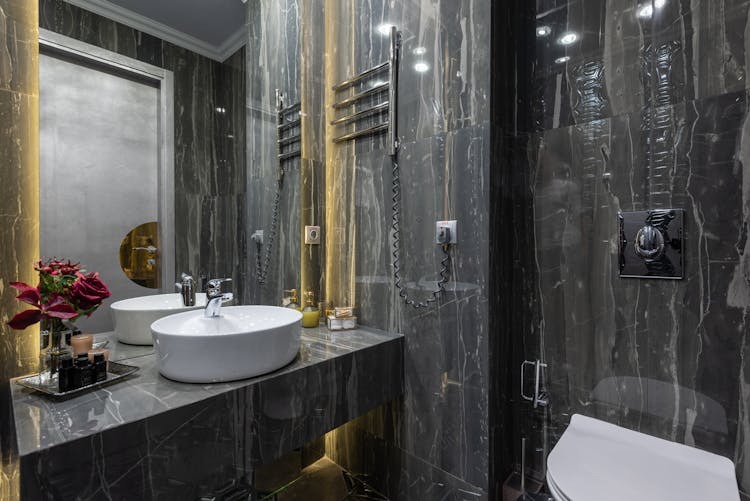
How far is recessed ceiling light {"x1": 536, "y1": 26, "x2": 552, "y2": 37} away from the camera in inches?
58.8

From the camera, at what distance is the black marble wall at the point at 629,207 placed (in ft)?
3.69

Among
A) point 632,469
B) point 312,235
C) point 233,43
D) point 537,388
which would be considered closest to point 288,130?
point 233,43

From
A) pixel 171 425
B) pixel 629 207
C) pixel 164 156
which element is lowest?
pixel 171 425

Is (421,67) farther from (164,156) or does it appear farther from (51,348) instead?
(51,348)

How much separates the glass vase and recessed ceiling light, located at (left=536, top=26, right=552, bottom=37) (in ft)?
6.51

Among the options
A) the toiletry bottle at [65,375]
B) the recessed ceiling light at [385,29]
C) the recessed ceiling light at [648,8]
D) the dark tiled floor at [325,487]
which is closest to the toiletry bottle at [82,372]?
the toiletry bottle at [65,375]

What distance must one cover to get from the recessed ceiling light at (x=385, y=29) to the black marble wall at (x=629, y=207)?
1.65 feet

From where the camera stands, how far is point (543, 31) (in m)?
1.51

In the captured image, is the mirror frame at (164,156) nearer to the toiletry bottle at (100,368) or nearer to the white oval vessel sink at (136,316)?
the white oval vessel sink at (136,316)

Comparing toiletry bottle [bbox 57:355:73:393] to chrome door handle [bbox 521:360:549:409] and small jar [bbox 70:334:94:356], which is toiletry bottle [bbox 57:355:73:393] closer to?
small jar [bbox 70:334:94:356]

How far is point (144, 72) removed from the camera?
1.33 m

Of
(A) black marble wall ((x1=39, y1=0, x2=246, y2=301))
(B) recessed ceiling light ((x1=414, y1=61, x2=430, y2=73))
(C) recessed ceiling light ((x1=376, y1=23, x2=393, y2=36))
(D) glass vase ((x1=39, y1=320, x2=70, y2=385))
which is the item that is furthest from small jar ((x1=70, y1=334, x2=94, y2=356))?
(C) recessed ceiling light ((x1=376, y1=23, x2=393, y2=36))

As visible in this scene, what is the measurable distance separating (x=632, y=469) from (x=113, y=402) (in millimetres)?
1441

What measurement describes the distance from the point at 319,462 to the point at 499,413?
1.08m
